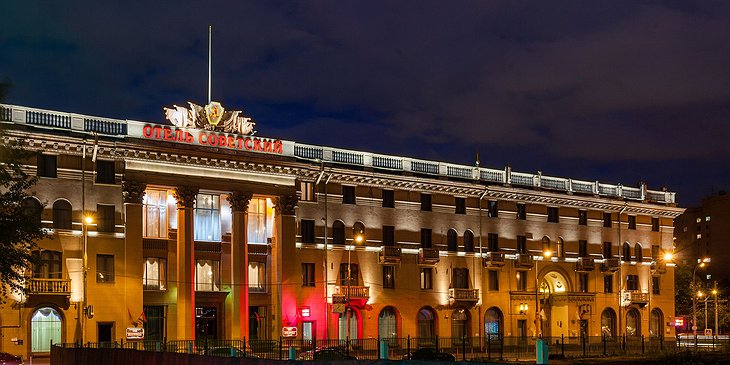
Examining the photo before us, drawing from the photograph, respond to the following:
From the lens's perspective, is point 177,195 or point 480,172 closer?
point 177,195

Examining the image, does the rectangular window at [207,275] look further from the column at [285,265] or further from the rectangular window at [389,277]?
the rectangular window at [389,277]

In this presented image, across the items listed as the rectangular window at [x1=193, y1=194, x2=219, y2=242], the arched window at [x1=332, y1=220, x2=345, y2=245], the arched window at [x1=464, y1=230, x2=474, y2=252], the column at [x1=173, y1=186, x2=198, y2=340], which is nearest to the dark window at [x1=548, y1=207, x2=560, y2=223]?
the arched window at [x1=464, y1=230, x2=474, y2=252]

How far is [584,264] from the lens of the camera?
92750 mm

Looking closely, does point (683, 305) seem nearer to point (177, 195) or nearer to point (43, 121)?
point (177, 195)

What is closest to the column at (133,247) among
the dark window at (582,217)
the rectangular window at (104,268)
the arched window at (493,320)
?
the rectangular window at (104,268)

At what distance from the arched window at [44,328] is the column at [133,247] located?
4483 mm

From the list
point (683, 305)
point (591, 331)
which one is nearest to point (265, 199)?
point (591, 331)

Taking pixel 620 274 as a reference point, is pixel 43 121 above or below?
above

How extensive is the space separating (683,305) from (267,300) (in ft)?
234

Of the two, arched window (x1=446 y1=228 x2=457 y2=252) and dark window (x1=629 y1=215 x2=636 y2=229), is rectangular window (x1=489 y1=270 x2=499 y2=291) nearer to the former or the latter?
arched window (x1=446 y1=228 x2=457 y2=252)

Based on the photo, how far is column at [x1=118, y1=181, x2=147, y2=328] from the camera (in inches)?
2586

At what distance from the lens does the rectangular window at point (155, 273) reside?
6888 cm

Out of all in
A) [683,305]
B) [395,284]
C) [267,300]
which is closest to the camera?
[267,300]

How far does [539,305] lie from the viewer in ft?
295
